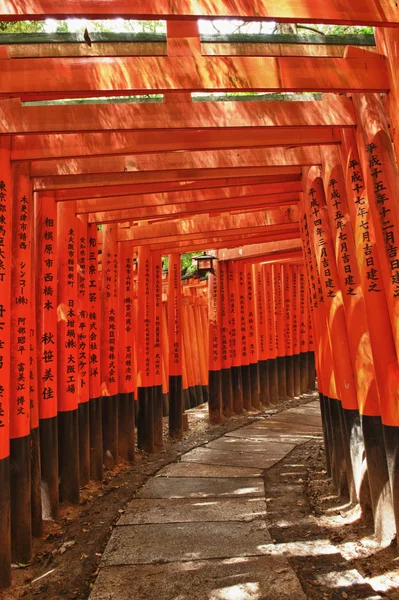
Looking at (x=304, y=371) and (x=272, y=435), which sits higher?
(x=304, y=371)

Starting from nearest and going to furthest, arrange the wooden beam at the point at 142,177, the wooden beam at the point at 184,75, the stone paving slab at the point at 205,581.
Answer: the wooden beam at the point at 184,75, the stone paving slab at the point at 205,581, the wooden beam at the point at 142,177

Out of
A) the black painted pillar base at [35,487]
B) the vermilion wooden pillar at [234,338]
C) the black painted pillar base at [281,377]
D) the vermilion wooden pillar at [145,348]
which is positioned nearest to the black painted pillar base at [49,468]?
the black painted pillar base at [35,487]

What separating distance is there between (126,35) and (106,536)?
4.27 m

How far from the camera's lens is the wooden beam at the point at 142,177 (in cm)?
530

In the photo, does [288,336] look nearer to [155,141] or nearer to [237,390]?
[237,390]

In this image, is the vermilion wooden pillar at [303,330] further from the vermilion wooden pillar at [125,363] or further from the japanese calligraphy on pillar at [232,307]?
the vermilion wooden pillar at [125,363]

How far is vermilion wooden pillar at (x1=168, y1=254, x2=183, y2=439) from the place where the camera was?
9633mm

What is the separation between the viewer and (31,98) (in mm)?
3635

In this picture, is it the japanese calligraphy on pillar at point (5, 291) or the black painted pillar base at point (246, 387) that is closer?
the japanese calligraphy on pillar at point (5, 291)

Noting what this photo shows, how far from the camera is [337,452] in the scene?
219 inches

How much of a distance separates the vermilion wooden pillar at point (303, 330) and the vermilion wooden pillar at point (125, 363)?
754 centimetres

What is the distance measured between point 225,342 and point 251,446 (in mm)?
3312

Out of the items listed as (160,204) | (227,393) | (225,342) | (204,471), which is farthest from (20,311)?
(227,393)

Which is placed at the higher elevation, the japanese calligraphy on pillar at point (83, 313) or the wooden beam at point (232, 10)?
the wooden beam at point (232, 10)
